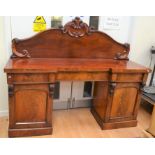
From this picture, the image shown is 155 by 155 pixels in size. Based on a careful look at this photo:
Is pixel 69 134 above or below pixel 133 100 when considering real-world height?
below

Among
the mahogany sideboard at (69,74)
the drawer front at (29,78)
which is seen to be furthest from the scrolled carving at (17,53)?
the drawer front at (29,78)

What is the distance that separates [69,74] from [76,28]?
0.57 meters

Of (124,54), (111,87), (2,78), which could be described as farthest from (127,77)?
(2,78)

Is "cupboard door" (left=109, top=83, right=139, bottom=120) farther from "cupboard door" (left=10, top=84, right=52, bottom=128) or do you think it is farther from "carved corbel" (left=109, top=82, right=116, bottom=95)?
"cupboard door" (left=10, top=84, right=52, bottom=128)

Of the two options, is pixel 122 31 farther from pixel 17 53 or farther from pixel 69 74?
pixel 17 53

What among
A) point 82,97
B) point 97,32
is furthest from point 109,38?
point 82,97

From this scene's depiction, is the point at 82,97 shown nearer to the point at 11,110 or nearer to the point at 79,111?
the point at 79,111

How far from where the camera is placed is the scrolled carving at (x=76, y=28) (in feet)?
6.56

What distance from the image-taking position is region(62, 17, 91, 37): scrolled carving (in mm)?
2000

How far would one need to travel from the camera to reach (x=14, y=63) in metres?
1.73

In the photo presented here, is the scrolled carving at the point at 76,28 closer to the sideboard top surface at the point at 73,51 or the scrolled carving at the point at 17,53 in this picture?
the sideboard top surface at the point at 73,51

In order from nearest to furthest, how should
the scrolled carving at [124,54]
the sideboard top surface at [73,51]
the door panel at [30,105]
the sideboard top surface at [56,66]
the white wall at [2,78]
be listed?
1. the sideboard top surface at [56,66]
2. the door panel at [30,105]
3. the sideboard top surface at [73,51]
4. the white wall at [2,78]
5. the scrolled carving at [124,54]

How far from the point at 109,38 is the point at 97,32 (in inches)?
6.6

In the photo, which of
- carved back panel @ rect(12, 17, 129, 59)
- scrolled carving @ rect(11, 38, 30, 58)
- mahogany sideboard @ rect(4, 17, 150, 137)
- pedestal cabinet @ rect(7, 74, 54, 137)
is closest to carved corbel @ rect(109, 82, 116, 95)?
mahogany sideboard @ rect(4, 17, 150, 137)
